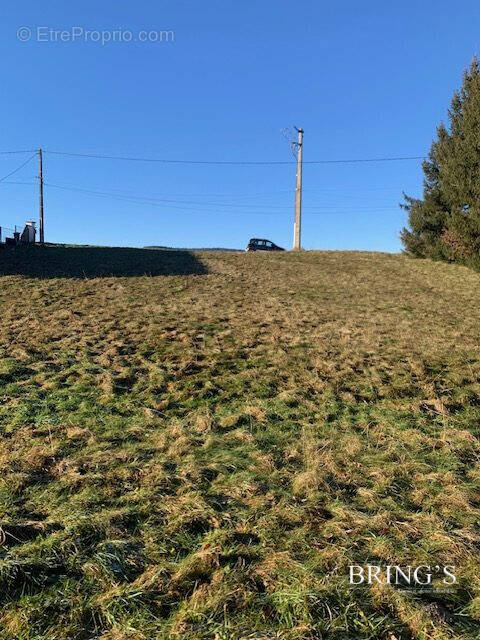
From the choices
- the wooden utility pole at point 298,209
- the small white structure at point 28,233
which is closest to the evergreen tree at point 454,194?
the wooden utility pole at point 298,209

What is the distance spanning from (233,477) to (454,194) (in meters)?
20.8

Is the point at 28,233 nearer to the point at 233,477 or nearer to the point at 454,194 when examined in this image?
the point at 454,194

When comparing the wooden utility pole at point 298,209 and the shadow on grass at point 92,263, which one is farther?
the wooden utility pole at point 298,209

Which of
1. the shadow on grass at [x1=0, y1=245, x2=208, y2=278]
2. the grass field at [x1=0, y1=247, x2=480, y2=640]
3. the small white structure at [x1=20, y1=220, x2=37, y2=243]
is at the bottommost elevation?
the grass field at [x1=0, y1=247, x2=480, y2=640]

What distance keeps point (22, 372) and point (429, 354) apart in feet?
24.5

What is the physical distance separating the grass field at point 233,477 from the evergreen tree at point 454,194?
11072mm

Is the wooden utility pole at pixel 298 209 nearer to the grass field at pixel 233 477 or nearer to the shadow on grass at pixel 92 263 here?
the shadow on grass at pixel 92 263

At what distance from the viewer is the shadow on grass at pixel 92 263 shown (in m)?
17.9

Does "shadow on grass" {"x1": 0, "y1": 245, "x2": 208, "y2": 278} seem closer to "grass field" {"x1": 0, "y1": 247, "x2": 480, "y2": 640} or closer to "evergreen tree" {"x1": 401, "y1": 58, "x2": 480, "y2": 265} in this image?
"grass field" {"x1": 0, "y1": 247, "x2": 480, "y2": 640}

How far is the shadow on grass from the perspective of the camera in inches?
706

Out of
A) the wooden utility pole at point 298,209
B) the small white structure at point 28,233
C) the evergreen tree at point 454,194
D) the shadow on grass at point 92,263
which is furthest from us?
the wooden utility pole at point 298,209

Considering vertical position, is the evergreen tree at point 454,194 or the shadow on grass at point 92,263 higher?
the evergreen tree at point 454,194

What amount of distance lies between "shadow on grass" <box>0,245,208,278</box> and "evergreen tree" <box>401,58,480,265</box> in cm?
1223

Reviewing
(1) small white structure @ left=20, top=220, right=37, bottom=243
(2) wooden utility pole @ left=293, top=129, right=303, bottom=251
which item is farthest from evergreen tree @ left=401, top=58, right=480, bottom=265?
(1) small white structure @ left=20, top=220, right=37, bottom=243
